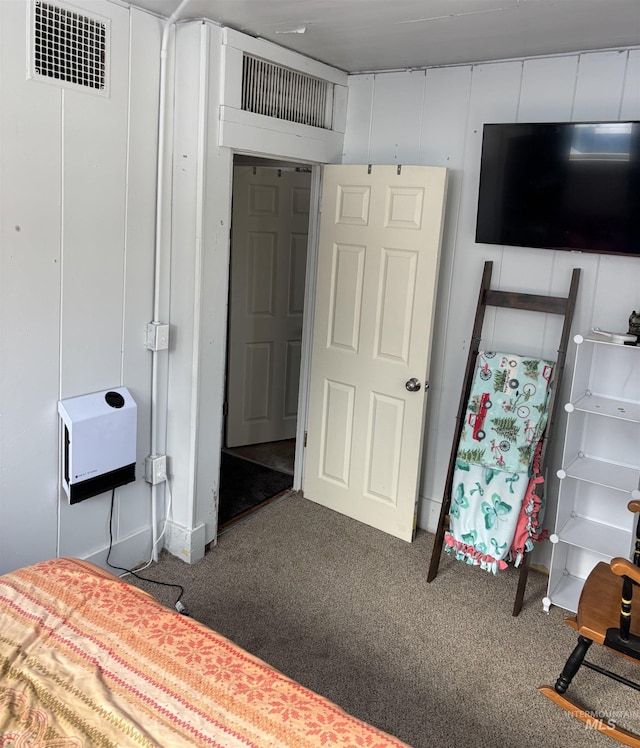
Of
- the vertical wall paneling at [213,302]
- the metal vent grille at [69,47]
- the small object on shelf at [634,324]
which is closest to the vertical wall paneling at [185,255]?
the vertical wall paneling at [213,302]

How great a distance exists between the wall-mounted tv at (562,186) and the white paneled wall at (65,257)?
150 centimetres

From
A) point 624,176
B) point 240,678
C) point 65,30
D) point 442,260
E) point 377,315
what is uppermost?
point 65,30

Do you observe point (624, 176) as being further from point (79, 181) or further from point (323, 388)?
point (79, 181)

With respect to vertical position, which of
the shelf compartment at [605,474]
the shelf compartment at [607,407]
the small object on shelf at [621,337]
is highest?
the small object on shelf at [621,337]

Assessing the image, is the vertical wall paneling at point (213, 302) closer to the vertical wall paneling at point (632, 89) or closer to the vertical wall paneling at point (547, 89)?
the vertical wall paneling at point (547, 89)

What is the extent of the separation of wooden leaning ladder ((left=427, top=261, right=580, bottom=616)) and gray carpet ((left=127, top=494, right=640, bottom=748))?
17 centimetres

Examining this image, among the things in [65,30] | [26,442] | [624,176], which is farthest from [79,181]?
[624,176]

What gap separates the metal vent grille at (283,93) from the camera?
2900mm

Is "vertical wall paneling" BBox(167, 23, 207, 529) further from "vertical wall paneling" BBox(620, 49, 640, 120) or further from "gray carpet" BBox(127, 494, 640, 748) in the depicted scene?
"vertical wall paneling" BBox(620, 49, 640, 120)

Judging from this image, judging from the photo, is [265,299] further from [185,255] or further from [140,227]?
[140,227]

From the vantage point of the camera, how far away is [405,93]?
3.26 metres

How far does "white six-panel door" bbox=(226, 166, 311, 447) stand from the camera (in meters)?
4.21

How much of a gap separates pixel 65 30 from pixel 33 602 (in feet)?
6.25

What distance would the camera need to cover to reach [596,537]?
2.80 m
